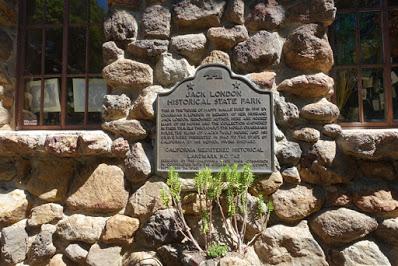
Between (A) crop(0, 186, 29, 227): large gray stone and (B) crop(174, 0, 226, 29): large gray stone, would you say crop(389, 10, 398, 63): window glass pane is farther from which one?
(A) crop(0, 186, 29, 227): large gray stone

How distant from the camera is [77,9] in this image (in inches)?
118

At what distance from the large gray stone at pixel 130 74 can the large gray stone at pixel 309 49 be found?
38.7 inches

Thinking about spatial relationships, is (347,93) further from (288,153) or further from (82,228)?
(82,228)

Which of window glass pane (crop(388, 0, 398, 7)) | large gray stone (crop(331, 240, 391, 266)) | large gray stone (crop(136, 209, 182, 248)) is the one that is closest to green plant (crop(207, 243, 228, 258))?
large gray stone (crop(136, 209, 182, 248))

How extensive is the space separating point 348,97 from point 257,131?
2.94 ft

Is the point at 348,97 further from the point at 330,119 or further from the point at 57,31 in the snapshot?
the point at 57,31

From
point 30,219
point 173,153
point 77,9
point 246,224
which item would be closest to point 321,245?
point 246,224

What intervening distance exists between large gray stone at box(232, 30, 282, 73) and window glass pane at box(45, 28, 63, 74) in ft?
5.10

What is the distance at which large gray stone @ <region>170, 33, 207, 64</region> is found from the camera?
245 centimetres

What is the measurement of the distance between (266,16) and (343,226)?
147 centimetres

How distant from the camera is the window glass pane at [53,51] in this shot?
118 inches

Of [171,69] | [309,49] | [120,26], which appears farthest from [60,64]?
[309,49]

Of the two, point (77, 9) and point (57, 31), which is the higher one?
point (77, 9)

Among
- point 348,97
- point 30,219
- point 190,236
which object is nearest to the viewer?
point 190,236
